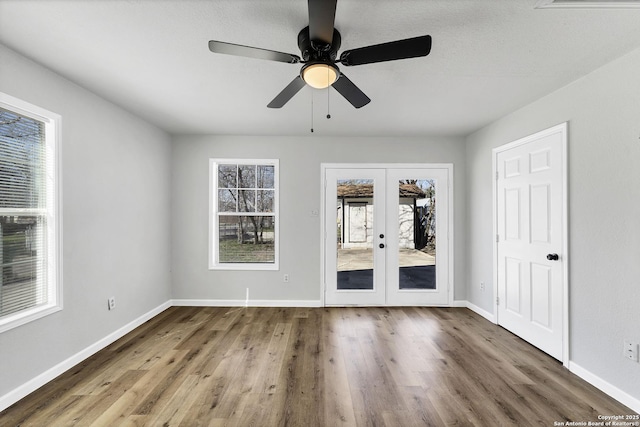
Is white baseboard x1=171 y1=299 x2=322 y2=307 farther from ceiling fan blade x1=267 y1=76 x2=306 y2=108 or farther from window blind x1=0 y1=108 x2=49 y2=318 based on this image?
ceiling fan blade x1=267 y1=76 x2=306 y2=108

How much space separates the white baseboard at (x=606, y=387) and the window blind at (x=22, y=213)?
4.50m

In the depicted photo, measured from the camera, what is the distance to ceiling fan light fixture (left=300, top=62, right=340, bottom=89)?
1.70 meters

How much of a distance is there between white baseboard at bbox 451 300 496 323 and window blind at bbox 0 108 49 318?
4.67 m

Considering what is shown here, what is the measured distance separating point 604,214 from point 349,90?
7.27ft

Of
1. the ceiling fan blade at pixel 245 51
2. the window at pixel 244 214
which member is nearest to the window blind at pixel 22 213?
the ceiling fan blade at pixel 245 51

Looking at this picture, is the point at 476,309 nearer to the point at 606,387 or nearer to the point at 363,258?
the point at 363,258

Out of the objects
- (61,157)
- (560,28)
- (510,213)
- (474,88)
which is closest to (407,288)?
→ (510,213)

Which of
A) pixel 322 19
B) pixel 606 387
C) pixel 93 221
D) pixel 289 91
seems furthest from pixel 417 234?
pixel 93 221

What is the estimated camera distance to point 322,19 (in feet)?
4.69

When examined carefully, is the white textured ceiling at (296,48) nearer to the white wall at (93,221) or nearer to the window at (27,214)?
the white wall at (93,221)

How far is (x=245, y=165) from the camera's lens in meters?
4.36

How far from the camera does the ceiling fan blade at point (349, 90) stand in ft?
6.35

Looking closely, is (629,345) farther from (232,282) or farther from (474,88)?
(232,282)

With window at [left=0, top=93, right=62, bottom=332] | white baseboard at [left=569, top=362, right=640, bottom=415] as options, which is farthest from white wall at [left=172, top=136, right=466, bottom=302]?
white baseboard at [left=569, top=362, right=640, bottom=415]
